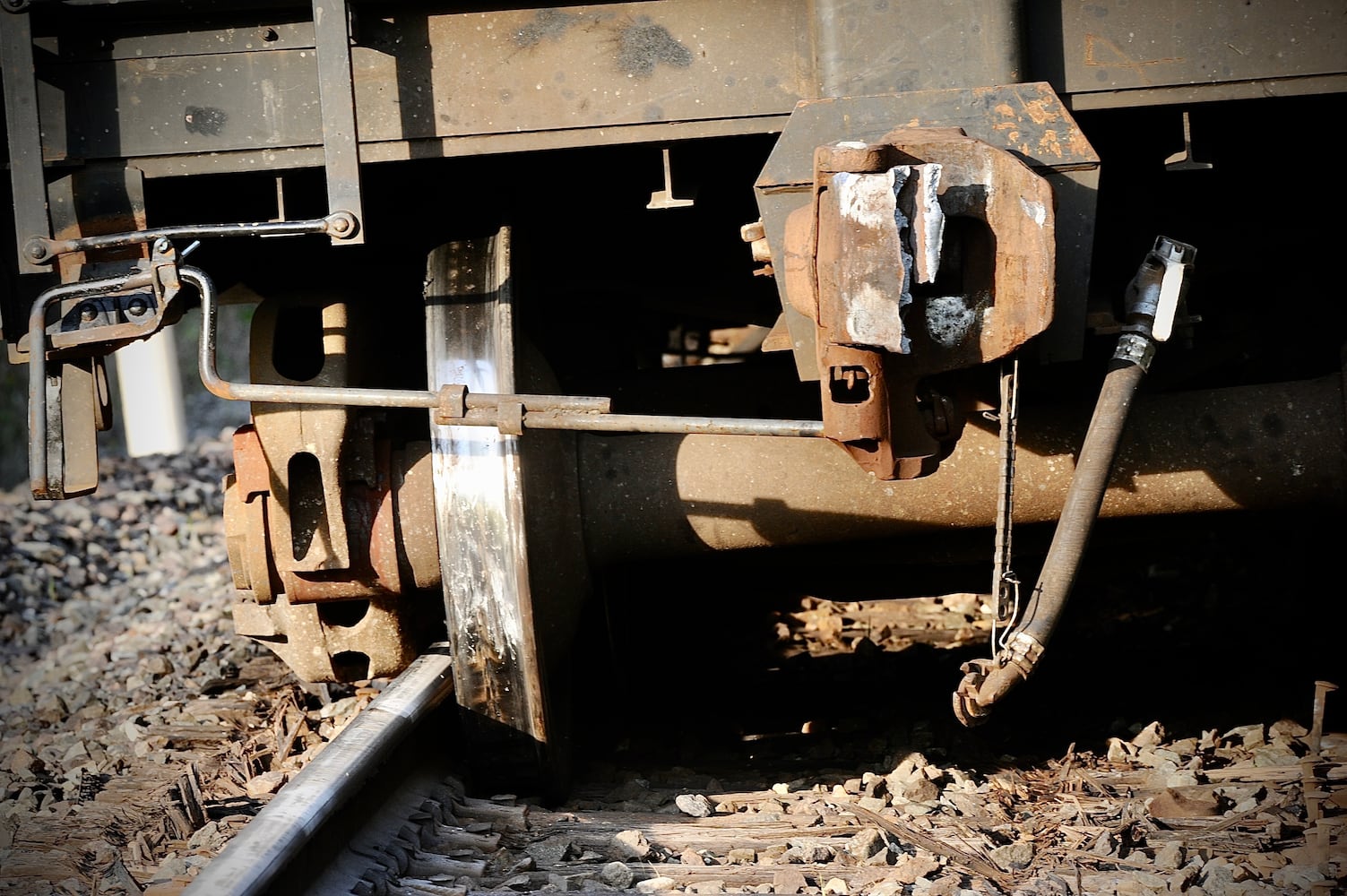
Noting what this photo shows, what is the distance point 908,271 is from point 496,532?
1.06 meters

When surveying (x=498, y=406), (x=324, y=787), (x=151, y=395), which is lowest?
(x=324, y=787)

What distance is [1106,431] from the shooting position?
249cm

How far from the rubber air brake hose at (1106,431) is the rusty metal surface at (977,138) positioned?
0.52ft

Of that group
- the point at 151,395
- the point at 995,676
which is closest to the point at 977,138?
the point at 995,676

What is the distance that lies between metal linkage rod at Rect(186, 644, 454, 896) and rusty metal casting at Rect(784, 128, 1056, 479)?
3.70 feet

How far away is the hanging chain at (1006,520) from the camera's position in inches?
95.3

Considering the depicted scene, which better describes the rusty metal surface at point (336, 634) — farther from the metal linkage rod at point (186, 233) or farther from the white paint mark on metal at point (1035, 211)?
the white paint mark on metal at point (1035, 211)

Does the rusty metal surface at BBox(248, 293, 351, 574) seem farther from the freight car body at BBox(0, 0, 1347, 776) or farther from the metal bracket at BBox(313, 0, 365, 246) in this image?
the metal bracket at BBox(313, 0, 365, 246)

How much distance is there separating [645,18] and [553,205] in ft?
2.63

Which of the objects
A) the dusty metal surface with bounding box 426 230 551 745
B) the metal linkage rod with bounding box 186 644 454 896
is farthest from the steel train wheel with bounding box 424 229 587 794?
the metal linkage rod with bounding box 186 644 454 896

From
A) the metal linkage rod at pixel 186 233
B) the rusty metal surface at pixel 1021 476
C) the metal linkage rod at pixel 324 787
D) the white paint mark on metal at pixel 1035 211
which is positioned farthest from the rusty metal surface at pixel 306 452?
the white paint mark on metal at pixel 1035 211

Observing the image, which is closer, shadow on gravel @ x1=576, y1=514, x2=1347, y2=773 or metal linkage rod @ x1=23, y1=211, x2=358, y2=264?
metal linkage rod @ x1=23, y1=211, x2=358, y2=264

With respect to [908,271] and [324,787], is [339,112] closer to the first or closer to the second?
[908,271]

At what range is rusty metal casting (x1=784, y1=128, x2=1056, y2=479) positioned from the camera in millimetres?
2164
